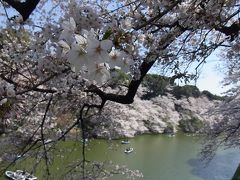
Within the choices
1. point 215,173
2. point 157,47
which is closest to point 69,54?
point 157,47

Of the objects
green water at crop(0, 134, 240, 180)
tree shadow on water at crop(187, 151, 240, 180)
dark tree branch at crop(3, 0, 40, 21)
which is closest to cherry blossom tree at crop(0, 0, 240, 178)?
dark tree branch at crop(3, 0, 40, 21)

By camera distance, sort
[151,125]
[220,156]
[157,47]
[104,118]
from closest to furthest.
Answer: [157,47], [104,118], [220,156], [151,125]

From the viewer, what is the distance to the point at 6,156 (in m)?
6.83

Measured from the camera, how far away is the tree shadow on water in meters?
19.4

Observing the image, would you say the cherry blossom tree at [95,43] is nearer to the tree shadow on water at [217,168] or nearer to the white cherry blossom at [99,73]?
the white cherry blossom at [99,73]

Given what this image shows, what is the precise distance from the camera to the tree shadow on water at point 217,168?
1939 cm

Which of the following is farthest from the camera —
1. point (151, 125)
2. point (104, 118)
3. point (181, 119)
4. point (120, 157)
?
point (181, 119)

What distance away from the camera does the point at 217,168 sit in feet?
71.5

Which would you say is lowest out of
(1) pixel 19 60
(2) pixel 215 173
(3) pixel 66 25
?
(2) pixel 215 173

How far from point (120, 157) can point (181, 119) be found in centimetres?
2551

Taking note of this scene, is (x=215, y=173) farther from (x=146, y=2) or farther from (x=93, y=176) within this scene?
(x=146, y=2)

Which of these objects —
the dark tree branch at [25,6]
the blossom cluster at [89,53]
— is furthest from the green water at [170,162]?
the blossom cluster at [89,53]

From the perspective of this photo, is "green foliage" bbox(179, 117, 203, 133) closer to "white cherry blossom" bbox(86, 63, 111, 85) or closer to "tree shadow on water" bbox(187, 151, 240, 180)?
"tree shadow on water" bbox(187, 151, 240, 180)

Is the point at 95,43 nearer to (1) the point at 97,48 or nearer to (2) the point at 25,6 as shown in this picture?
(1) the point at 97,48
